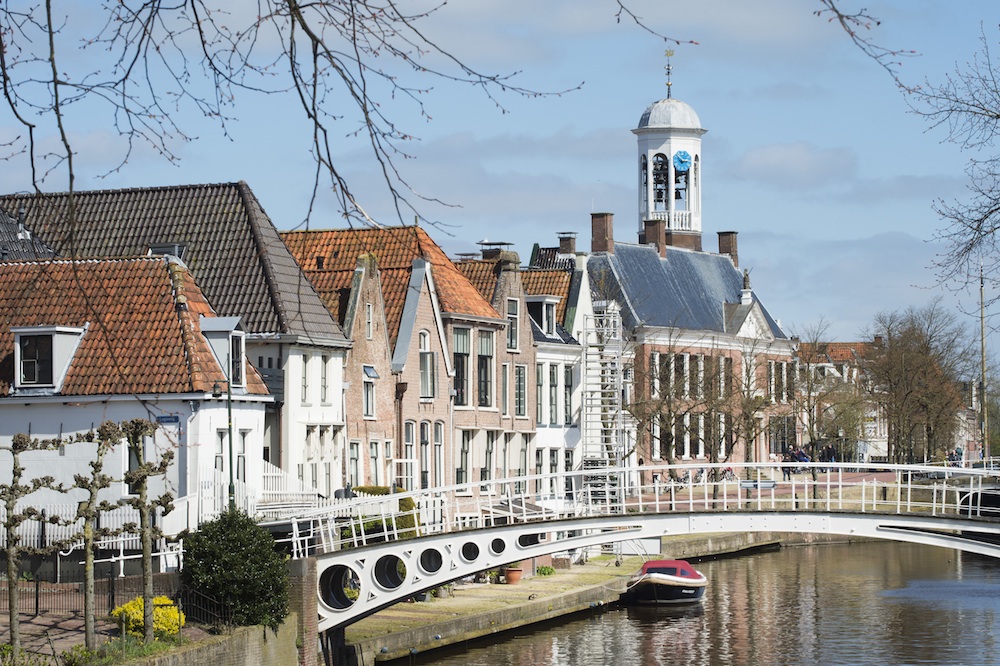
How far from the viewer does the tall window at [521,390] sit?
2247 inches

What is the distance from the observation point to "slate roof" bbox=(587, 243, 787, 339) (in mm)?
77312

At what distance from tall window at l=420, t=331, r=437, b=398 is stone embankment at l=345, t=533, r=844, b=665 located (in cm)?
555

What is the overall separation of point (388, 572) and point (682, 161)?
60029 millimetres

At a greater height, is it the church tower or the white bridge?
the church tower

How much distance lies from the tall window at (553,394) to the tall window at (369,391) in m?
16.0

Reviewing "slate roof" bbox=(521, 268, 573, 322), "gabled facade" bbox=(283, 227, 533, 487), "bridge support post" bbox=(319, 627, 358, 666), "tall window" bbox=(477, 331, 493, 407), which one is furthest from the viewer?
"slate roof" bbox=(521, 268, 573, 322)

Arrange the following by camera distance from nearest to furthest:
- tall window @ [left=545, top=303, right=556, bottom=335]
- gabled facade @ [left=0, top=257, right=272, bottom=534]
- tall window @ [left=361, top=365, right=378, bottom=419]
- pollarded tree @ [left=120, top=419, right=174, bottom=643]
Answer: pollarded tree @ [left=120, top=419, right=174, bottom=643] → gabled facade @ [left=0, top=257, right=272, bottom=534] → tall window @ [left=361, top=365, right=378, bottom=419] → tall window @ [left=545, top=303, right=556, bottom=335]

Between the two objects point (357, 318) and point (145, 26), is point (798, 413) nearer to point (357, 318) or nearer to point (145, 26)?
point (357, 318)

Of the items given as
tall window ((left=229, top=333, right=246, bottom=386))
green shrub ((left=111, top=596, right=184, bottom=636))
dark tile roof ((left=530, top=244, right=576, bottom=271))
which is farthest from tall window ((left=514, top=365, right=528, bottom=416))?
green shrub ((left=111, top=596, right=184, bottom=636))

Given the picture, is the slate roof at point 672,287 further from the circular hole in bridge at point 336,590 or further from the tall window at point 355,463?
the circular hole in bridge at point 336,590

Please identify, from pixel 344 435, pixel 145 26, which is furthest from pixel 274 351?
pixel 145 26

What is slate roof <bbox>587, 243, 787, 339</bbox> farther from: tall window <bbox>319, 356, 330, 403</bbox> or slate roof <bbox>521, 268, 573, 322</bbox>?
tall window <bbox>319, 356, 330, 403</bbox>

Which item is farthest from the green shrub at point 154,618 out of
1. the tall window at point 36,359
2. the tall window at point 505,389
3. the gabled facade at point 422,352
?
the tall window at point 505,389

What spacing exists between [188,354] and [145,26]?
27132 millimetres
